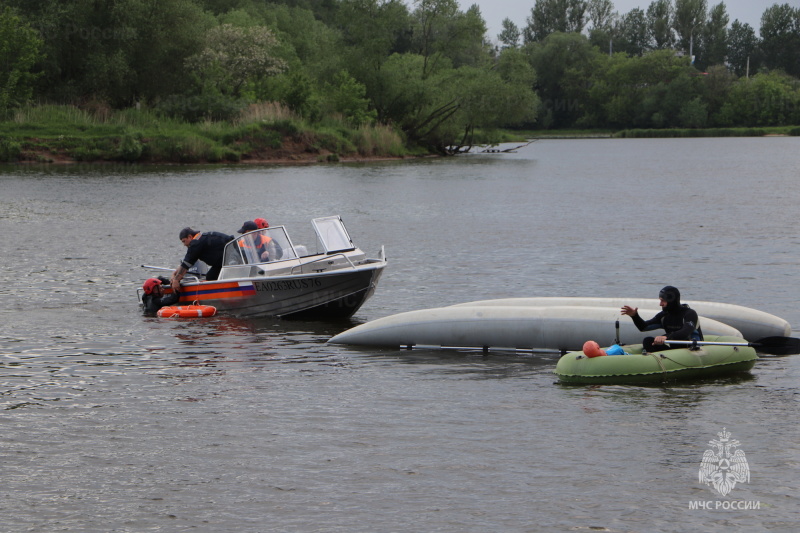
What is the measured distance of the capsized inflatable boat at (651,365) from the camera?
13797 mm

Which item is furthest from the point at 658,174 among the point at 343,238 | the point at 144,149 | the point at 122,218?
the point at 343,238

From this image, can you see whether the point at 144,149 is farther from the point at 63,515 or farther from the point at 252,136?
the point at 63,515

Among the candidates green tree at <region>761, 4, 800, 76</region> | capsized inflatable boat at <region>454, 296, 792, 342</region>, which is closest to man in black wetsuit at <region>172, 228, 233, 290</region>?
capsized inflatable boat at <region>454, 296, 792, 342</region>

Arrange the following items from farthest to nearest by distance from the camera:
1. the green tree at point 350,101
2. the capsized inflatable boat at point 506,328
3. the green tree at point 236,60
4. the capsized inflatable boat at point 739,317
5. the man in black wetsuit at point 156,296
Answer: the green tree at point 350,101
the green tree at point 236,60
the man in black wetsuit at point 156,296
the capsized inflatable boat at point 739,317
the capsized inflatable boat at point 506,328

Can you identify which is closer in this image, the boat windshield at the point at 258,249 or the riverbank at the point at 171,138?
the boat windshield at the point at 258,249

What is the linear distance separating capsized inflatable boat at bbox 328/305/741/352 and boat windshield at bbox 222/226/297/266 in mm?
2848

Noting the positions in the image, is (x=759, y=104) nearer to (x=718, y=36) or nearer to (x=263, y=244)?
(x=718, y=36)

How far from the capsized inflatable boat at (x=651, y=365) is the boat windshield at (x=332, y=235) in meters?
6.35

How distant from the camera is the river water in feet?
31.4

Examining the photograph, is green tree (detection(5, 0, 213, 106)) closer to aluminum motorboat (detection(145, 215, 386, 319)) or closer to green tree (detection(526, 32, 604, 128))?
aluminum motorboat (detection(145, 215, 386, 319))

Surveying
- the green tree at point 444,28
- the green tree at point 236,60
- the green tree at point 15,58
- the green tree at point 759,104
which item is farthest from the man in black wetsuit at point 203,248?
the green tree at point 759,104

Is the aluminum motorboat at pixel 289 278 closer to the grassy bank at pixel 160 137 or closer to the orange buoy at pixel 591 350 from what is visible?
the orange buoy at pixel 591 350

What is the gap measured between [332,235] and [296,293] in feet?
4.55

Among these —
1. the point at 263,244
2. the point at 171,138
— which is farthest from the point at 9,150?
the point at 263,244
